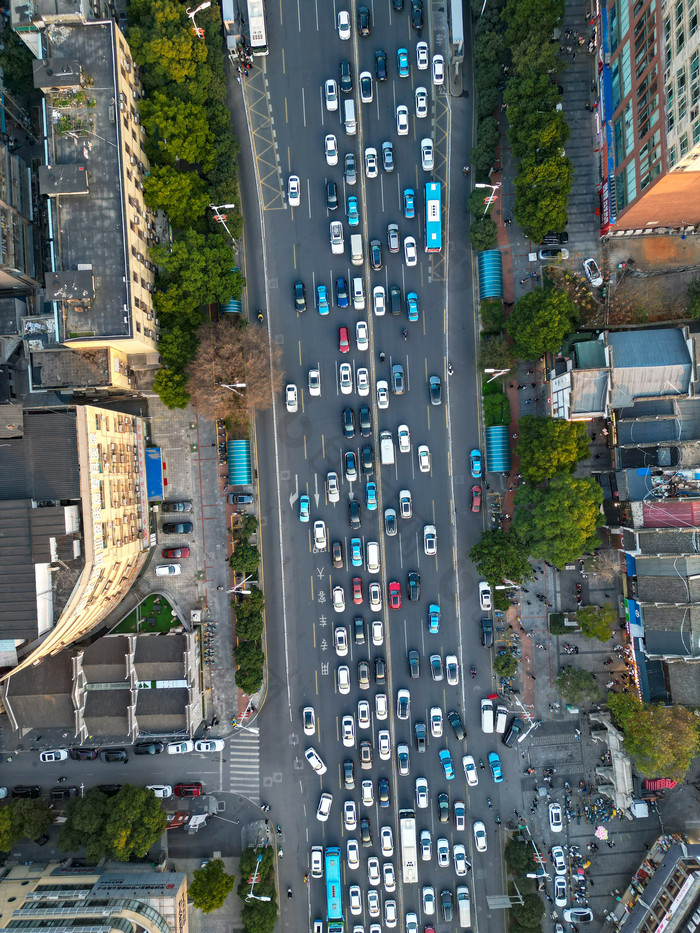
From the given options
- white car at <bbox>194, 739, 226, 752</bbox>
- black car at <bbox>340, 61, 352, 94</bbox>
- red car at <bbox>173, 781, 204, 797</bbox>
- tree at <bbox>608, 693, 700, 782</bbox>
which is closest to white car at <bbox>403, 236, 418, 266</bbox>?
black car at <bbox>340, 61, 352, 94</bbox>

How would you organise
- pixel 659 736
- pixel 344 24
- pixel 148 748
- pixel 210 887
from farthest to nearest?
pixel 148 748, pixel 344 24, pixel 210 887, pixel 659 736

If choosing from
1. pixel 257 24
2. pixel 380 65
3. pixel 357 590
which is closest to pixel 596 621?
pixel 357 590

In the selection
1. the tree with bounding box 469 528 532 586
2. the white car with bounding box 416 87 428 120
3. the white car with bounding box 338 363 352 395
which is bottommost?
the tree with bounding box 469 528 532 586

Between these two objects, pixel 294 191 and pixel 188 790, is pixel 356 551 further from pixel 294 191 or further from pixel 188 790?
pixel 294 191

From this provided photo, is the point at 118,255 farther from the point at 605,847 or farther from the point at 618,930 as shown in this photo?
the point at 618,930

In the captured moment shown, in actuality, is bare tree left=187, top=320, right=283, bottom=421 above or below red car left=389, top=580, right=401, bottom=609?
above

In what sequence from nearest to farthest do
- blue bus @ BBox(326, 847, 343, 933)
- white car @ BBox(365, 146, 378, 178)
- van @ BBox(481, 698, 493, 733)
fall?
blue bus @ BBox(326, 847, 343, 933), white car @ BBox(365, 146, 378, 178), van @ BBox(481, 698, 493, 733)

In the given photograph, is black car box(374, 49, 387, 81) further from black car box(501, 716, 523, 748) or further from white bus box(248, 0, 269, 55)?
black car box(501, 716, 523, 748)
